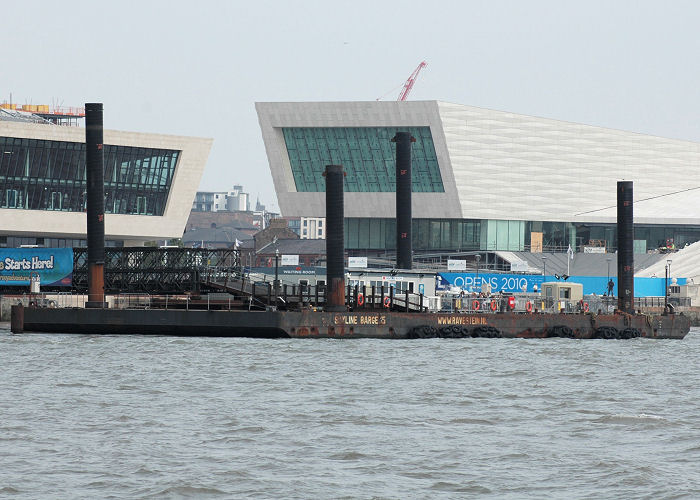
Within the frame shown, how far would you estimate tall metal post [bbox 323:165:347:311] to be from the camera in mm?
79375

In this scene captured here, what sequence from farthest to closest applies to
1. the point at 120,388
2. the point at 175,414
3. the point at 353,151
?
the point at 353,151
the point at 120,388
the point at 175,414

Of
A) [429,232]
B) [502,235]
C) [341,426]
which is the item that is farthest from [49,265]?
[341,426]

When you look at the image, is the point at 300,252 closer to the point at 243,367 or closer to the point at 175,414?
the point at 243,367

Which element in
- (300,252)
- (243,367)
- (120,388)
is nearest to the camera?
(120,388)

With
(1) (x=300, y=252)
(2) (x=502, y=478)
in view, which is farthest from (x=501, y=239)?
(2) (x=502, y=478)

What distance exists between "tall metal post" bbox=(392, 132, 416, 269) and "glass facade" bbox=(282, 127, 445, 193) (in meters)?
38.3

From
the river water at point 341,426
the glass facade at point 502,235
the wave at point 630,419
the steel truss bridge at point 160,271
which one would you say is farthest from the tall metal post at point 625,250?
the glass facade at point 502,235

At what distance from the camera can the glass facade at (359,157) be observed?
469ft

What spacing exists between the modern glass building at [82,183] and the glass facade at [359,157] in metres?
15.4

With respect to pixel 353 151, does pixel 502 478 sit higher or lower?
lower

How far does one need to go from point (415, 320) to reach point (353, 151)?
66.7 meters

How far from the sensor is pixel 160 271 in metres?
94.3

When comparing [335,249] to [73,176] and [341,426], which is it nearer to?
[341,426]

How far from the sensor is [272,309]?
8012cm
